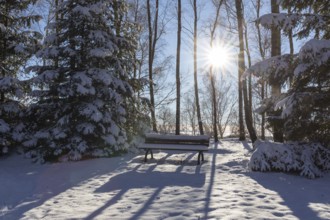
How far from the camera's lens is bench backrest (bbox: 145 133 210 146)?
11.3 metres

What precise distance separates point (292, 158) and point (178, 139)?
13.3 feet

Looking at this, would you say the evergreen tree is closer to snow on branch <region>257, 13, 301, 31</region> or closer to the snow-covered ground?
snow on branch <region>257, 13, 301, 31</region>

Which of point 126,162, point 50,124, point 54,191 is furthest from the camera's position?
point 50,124

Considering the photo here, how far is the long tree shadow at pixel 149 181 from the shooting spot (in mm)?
7053

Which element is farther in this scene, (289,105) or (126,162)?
(126,162)

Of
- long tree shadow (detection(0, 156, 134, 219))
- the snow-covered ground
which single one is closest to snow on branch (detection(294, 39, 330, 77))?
the snow-covered ground

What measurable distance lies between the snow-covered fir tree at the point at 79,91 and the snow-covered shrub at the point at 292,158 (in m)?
4.93

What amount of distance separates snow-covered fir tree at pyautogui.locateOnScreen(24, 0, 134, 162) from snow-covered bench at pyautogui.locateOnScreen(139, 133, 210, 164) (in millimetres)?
1131

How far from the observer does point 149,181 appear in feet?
26.5

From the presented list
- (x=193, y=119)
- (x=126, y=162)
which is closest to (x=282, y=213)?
(x=126, y=162)

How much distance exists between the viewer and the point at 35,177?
359 inches

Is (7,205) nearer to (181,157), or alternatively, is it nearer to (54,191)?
(54,191)

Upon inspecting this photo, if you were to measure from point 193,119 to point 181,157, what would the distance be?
51032 millimetres

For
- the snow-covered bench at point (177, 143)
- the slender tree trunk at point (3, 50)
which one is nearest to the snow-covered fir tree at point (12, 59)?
the slender tree trunk at point (3, 50)
